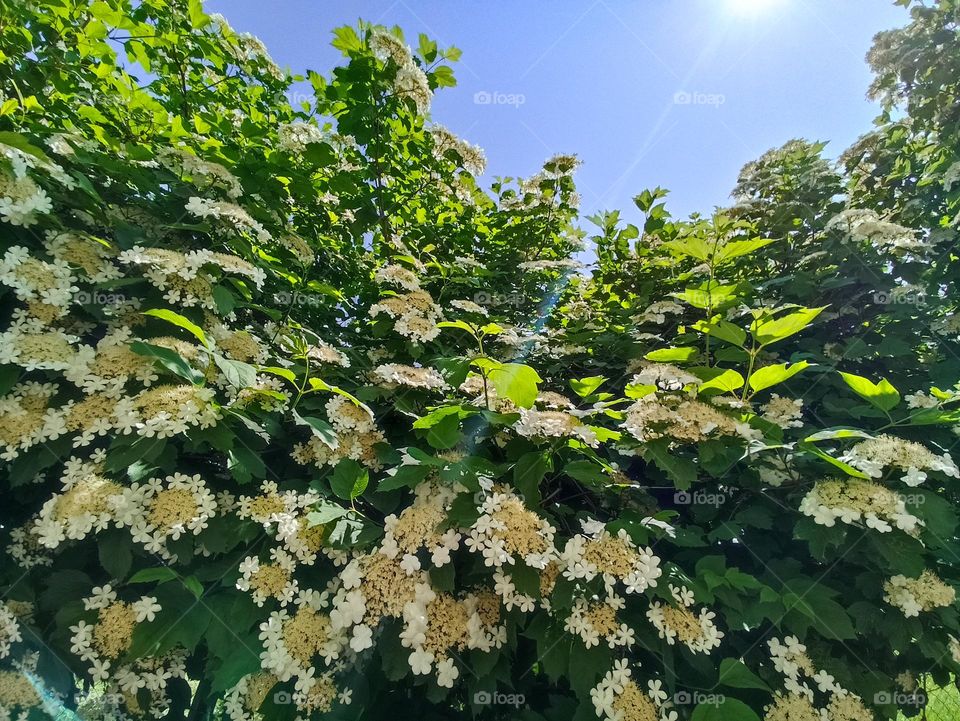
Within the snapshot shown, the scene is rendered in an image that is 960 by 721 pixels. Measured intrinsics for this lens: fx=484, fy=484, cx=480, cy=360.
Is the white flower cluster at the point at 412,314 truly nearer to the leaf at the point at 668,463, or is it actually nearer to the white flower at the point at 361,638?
the leaf at the point at 668,463

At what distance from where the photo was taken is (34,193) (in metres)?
1.59

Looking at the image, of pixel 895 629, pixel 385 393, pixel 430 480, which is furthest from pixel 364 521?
pixel 895 629

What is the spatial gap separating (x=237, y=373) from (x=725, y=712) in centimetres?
174

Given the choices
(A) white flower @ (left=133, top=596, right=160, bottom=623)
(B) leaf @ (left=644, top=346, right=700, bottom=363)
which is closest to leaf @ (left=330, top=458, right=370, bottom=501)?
(A) white flower @ (left=133, top=596, right=160, bottom=623)

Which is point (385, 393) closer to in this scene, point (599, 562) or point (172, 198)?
point (599, 562)

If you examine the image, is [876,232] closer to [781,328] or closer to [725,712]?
[781,328]

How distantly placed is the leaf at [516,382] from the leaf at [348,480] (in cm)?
51

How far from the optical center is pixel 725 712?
53.4 inches

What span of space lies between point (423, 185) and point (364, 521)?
8.06ft

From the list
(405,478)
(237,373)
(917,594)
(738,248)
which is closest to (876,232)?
(738,248)

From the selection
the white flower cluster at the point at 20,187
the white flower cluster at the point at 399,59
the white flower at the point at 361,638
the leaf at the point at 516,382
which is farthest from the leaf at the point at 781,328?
the white flower cluster at the point at 20,187

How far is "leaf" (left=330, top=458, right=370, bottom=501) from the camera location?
1.47 m

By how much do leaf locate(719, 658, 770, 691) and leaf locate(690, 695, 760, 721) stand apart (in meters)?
0.05

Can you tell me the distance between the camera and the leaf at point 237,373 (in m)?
1.50
